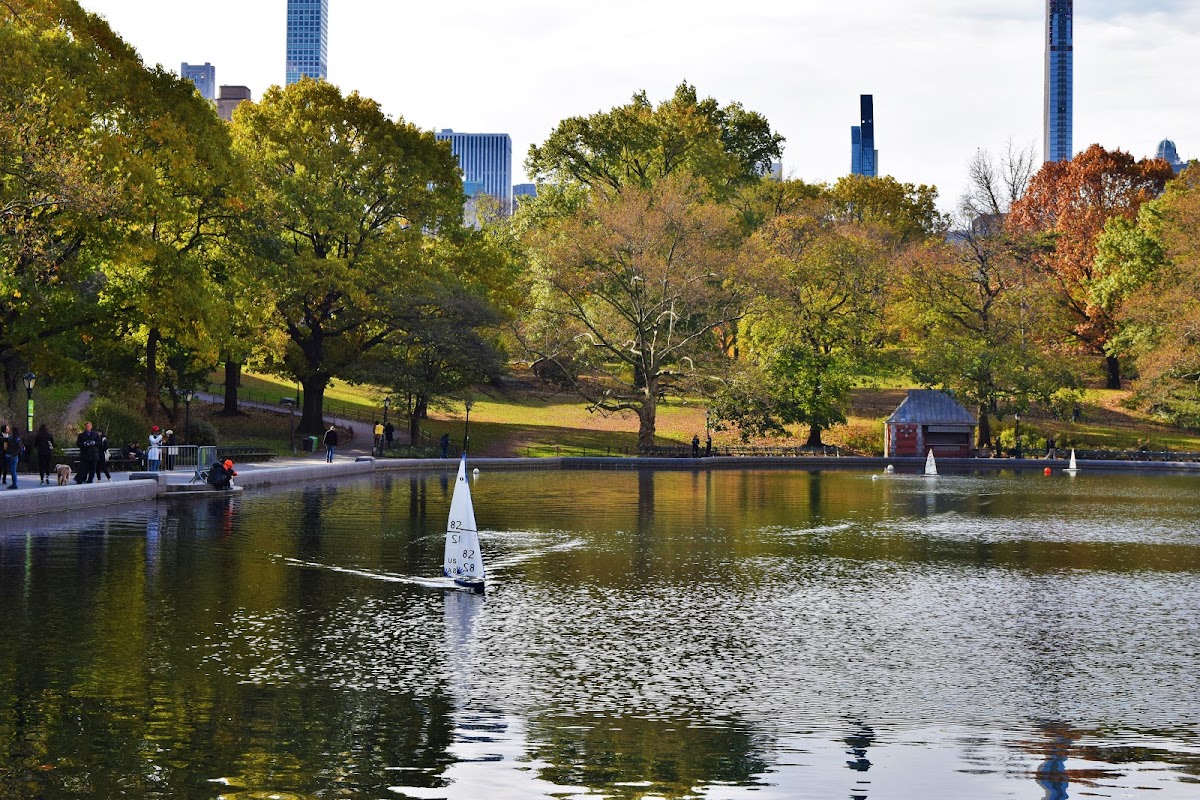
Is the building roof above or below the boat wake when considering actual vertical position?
above

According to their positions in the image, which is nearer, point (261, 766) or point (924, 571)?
point (261, 766)

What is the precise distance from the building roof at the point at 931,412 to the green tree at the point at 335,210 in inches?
1110

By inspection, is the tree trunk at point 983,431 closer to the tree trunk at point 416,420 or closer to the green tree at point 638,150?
the green tree at point 638,150

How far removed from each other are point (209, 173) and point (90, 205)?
14.0m

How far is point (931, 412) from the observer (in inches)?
2960

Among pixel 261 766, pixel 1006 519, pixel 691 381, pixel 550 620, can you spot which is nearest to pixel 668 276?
pixel 691 381

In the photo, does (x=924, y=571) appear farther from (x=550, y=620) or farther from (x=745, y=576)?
(x=550, y=620)

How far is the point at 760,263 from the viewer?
75.1 m

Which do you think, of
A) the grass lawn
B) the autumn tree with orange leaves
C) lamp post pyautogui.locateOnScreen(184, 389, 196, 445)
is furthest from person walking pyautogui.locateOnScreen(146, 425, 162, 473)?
the autumn tree with orange leaves

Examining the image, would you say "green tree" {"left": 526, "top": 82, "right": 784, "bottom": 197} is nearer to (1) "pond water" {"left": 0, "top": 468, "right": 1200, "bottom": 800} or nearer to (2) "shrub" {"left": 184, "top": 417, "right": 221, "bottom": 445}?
(2) "shrub" {"left": 184, "top": 417, "right": 221, "bottom": 445}

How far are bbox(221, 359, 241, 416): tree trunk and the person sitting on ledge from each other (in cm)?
3066

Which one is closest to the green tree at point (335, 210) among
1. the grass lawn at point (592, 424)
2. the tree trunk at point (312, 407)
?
the tree trunk at point (312, 407)

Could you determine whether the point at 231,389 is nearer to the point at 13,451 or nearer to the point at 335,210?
the point at 335,210

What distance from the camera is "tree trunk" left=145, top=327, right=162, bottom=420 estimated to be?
5253 cm
